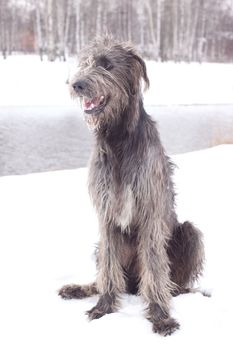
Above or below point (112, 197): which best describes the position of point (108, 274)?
below

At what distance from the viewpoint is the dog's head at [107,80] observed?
2.59m

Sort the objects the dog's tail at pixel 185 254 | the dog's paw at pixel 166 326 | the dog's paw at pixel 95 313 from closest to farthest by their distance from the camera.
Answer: the dog's paw at pixel 166 326
the dog's paw at pixel 95 313
the dog's tail at pixel 185 254

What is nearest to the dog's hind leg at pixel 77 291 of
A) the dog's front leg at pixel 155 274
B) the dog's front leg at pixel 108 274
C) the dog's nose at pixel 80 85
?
the dog's front leg at pixel 108 274

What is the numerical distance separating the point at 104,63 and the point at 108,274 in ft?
4.18

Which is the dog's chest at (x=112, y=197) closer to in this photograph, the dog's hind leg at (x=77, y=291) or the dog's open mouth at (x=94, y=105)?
the dog's open mouth at (x=94, y=105)

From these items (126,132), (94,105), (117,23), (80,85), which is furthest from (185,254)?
(117,23)

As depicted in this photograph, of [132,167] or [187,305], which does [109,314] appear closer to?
[187,305]

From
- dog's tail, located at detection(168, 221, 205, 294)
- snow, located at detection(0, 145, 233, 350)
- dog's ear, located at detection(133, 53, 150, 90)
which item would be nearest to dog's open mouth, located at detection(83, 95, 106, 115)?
dog's ear, located at detection(133, 53, 150, 90)

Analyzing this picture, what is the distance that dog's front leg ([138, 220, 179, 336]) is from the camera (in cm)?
290

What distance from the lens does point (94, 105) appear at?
264 centimetres

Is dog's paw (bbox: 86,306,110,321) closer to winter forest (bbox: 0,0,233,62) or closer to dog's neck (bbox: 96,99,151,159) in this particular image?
dog's neck (bbox: 96,99,151,159)

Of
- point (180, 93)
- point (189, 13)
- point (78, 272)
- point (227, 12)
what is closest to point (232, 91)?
point (180, 93)

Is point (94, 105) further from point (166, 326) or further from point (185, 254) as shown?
point (166, 326)

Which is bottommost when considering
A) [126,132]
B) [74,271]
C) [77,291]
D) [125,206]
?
[74,271]
